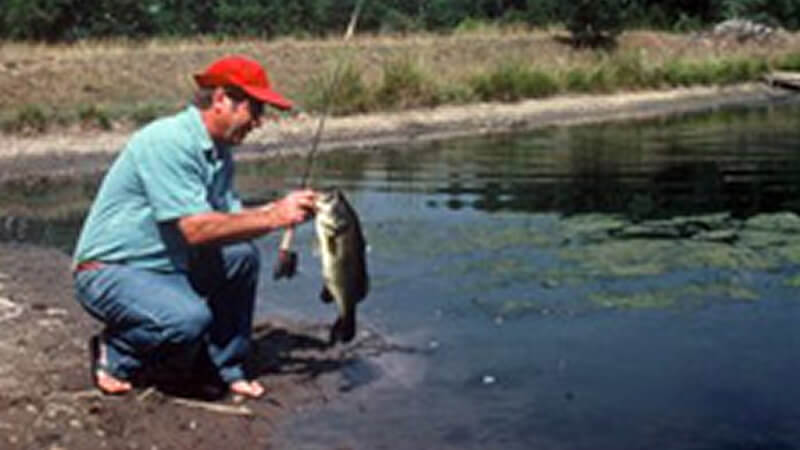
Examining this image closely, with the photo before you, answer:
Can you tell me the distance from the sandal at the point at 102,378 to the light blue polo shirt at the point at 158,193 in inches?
21.9

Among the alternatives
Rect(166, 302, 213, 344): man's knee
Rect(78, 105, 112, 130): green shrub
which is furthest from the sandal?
Rect(78, 105, 112, 130): green shrub

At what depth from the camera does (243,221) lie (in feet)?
23.1

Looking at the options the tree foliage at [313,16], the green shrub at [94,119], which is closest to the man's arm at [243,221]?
the green shrub at [94,119]

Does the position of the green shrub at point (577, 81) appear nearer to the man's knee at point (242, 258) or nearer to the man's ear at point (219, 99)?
the man's knee at point (242, 258)

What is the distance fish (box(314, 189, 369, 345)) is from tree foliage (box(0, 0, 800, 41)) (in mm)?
49788

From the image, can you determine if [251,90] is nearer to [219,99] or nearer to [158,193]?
[219,99]

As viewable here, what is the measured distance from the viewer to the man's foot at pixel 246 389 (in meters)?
7.74

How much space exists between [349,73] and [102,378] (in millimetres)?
26162

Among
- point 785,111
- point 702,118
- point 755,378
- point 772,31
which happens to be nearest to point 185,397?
point 755,378

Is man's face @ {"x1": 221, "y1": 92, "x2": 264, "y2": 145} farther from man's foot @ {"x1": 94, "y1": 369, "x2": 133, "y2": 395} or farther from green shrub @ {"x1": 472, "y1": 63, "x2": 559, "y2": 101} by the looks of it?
green shrub @ {"x1": 472, "y1": 63, "x2": 559, "y2": 101}

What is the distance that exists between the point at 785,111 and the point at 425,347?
29.3 m

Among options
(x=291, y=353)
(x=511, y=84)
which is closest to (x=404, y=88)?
(x=511, y=84)

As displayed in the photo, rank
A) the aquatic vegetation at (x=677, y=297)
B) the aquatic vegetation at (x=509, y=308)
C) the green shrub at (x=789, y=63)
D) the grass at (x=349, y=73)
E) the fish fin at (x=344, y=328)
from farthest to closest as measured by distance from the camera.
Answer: the green shrub at (x=789, y=63) → the grass at (x=349, y=73) → the aquatic vegetation at (x=677, y=297) → the aquatic vegetation at (x=509, y=308) → the fish fin at (x=344, y=328)

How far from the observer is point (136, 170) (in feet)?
23.2
